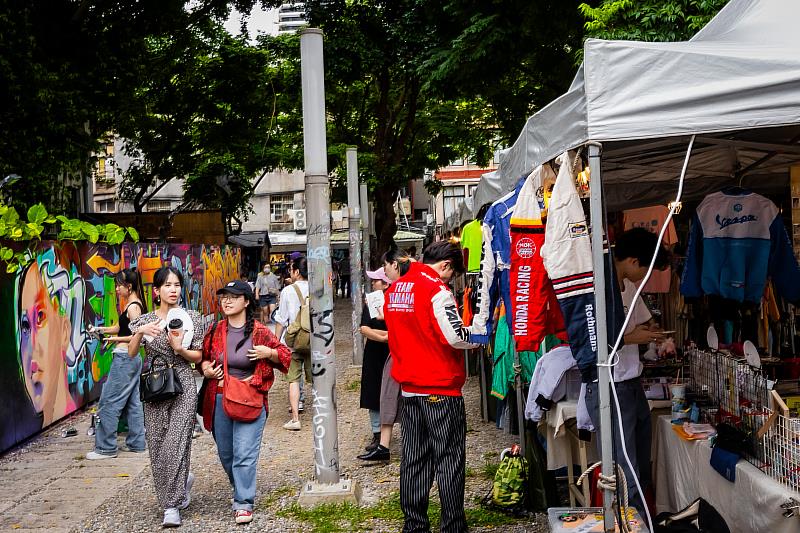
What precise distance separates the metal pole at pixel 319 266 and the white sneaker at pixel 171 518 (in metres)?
1.12

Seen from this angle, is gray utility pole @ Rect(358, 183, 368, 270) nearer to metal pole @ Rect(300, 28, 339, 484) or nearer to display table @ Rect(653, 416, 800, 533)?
metal pole @ Rect(300, 28, 339, 484)

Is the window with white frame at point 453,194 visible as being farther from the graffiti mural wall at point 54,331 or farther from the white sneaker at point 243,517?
the white sneaker at point 243,517

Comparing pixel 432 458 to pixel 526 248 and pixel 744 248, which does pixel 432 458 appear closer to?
pixel 526 248

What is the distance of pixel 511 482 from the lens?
20.2 ft

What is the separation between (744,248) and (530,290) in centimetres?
216

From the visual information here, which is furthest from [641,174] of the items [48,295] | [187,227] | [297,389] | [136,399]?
[187,227]

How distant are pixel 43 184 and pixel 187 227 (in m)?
11.6

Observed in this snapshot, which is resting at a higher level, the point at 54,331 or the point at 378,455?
the point at 54,331

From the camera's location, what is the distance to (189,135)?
29.1m

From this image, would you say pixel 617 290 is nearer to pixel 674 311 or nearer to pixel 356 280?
pixel 674 311

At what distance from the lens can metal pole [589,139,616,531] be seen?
3.80m

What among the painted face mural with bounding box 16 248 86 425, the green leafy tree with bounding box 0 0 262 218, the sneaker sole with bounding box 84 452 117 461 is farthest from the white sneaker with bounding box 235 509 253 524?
the green leafy tree with bounding box 0 0 262 218

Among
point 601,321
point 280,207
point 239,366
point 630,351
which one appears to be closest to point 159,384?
point 239,366

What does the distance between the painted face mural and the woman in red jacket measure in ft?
13.8
